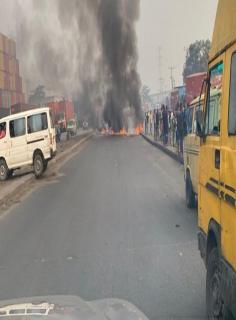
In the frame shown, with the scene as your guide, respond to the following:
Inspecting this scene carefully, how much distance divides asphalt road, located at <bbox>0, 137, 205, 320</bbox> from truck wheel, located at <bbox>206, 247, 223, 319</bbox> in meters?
0.49

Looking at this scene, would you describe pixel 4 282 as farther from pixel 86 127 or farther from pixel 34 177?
pixel 86 127

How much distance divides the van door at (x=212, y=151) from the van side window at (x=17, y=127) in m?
13.3

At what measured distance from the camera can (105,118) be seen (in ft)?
196

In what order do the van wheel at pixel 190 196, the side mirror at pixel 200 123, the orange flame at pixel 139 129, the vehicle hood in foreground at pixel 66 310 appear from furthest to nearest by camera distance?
the orange flame at pixel 139 129 < the van wheel at pixel 190 196 < the side mirror at pixel 200 123 < the vehicle hood in foreground at pixel 66 310

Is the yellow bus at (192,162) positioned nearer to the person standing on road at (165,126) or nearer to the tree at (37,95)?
the person standing on road at (165,126)

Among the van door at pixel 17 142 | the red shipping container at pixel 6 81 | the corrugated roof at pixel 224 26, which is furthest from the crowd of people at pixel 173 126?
the red shipping container at pixel 6 81

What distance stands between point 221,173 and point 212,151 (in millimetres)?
423

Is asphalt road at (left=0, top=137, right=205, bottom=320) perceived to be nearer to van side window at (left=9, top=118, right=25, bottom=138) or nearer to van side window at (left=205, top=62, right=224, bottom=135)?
van side window at (left=205, top=62, right=224, bottom=135)

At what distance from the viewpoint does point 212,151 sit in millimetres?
4109

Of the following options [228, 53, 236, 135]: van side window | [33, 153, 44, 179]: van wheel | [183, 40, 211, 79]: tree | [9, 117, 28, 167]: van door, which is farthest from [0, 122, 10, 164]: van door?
[183, 40, 211, 79]: tree

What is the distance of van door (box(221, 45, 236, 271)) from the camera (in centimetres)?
328

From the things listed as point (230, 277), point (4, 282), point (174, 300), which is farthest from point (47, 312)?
point (4, 282)

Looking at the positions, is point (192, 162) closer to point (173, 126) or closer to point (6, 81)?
point (173, 126)

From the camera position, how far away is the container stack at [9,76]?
59.4 meters
